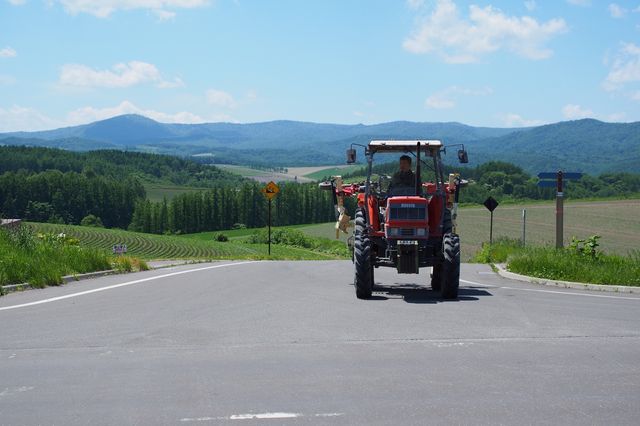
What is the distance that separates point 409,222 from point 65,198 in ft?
418

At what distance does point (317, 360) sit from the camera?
7.62 m

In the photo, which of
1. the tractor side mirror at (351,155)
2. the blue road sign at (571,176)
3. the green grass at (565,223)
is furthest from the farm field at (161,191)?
the tractor side mirror at (351,155)

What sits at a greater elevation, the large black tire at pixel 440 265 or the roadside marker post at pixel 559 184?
the roadside marker post at pixel 559 184

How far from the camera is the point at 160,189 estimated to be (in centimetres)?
18438

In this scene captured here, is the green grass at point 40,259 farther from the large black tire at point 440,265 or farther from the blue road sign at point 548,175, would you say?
the blue road sign at point 548,175

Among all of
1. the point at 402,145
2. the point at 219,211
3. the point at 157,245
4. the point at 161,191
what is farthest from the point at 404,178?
the point at 161,191

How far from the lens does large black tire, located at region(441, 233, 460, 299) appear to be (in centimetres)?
1293

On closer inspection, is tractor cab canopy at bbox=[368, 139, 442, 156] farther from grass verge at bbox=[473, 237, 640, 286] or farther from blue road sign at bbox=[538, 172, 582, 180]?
blue road sign at bbox=[538, 172, 582, 180]

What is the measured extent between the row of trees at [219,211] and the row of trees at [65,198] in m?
6.92

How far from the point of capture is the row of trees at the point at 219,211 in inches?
4983

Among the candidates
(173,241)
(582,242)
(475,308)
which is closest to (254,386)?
(475,308)

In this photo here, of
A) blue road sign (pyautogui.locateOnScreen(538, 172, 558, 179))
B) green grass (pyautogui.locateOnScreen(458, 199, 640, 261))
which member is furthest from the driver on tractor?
green grass (pyautogui.locateOnScreen(458, 199, 640, 261))

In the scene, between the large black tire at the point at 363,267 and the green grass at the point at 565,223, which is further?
the green grass at the point at 565,223

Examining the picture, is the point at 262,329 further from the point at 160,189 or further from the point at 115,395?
the point at 160,189
